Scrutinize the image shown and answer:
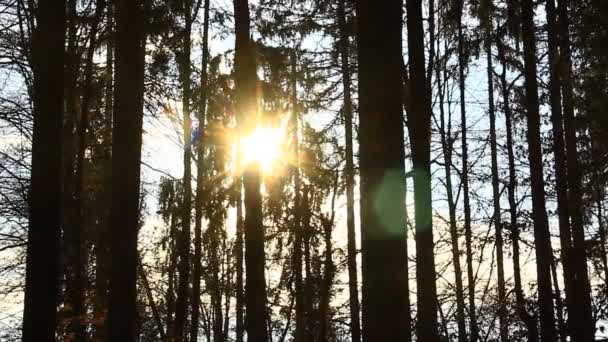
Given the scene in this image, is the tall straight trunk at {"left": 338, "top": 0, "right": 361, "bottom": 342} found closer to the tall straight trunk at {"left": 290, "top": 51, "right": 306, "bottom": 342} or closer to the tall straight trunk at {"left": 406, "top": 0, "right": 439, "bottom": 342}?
the tall straight trunk at {"left": 290, "top": 51, "right": 306, "bottom": 342}

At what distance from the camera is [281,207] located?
1403 centimetres

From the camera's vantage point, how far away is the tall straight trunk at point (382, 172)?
3.14 meters

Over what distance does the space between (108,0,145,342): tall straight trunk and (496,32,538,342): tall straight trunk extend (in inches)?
237

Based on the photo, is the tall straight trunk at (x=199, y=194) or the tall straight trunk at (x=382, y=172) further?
the tall straight trunk at (x=199, y=194)

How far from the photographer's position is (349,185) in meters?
14.6

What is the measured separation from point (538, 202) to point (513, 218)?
4298mm

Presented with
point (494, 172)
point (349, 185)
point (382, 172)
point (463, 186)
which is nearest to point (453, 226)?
point (349, 185)

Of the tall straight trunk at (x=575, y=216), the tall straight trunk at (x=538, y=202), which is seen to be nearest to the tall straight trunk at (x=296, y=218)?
the tall straight trunk at (x=538, y=202)

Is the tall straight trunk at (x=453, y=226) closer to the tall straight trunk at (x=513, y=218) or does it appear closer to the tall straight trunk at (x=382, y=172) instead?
the tall straight trunk at (x=513, y=218)

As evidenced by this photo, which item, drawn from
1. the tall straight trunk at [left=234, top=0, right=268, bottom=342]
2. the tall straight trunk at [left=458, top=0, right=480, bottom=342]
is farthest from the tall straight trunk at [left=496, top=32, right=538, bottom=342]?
the tall straight trunk at [left=234, top=0, right=268, bottom=342]

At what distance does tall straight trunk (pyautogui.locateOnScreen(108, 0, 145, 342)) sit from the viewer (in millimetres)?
6664

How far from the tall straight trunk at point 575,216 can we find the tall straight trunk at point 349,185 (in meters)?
4.51

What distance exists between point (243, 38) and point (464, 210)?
9868 millimetres

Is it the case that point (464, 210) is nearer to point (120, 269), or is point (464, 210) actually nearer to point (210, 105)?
A: point (210, 105)
